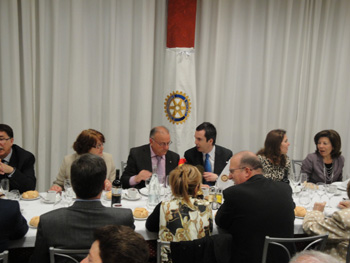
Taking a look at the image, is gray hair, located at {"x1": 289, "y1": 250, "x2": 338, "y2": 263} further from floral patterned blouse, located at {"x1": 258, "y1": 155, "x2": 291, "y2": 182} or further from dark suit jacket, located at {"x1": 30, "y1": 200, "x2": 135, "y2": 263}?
floral patterned blouse, located at {"x1": 258, "y1": 155, "x2": 291, "y2": 182}

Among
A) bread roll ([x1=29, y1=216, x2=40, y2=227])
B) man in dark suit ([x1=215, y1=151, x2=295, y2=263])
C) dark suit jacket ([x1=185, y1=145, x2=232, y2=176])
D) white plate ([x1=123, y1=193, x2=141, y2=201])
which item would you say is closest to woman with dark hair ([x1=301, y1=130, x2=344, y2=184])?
dark suit jacket ([x1=185, y1=145, x2=232, y2=176])

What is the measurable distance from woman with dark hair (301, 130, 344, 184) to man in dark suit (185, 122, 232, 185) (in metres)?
1.10

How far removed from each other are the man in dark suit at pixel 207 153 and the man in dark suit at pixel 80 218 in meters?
2.02

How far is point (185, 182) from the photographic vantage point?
235cm

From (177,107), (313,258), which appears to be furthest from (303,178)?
(313,258)

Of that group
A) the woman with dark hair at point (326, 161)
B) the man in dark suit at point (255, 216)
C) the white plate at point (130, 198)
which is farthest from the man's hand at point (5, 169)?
the woman with dark hair at point (326, 161)

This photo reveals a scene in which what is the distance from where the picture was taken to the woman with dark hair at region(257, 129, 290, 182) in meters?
3.75

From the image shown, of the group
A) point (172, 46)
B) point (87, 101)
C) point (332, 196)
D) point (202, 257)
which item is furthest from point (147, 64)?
point (202, 257)

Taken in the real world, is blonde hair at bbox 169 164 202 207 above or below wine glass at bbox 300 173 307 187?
above

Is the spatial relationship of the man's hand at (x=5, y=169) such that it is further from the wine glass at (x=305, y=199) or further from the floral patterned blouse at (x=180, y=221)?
the wine glass at (x=305, y=199)

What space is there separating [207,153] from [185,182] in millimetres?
1692

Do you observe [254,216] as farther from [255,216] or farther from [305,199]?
[305,199]

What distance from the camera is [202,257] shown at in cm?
218

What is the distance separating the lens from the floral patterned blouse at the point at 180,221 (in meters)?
2.30
